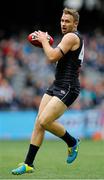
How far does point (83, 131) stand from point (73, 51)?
10797mm

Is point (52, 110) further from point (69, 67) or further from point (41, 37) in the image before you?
point (41, 37)

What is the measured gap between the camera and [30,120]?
20734 millimetres

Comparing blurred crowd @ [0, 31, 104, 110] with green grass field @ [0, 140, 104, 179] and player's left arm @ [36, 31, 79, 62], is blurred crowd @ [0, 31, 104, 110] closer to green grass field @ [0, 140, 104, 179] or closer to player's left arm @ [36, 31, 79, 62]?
green grass field @ [0, 140, 104, 179]

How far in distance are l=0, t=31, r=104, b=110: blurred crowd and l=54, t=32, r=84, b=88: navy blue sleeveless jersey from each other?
9559 millimetres

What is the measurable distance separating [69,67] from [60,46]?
0.40 m

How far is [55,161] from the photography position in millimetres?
13492

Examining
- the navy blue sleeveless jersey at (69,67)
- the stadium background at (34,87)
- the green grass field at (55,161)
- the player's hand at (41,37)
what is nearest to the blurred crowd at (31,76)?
the stadium background at (34,87)

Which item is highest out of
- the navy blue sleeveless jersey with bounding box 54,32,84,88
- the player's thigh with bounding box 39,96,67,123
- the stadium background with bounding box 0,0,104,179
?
the stadium background with bounding box 0,0,104,179

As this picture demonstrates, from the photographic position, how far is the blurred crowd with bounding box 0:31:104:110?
21.2 meters

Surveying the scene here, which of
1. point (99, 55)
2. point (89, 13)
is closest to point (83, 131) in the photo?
point (99, 55)

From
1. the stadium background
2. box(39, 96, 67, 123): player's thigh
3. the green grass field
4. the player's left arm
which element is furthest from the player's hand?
the stadium background

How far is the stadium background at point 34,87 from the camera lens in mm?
17159

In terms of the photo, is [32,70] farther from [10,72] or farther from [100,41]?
[100,41]

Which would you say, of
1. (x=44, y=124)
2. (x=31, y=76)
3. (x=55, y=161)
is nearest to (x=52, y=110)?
(x=44, y=124)
